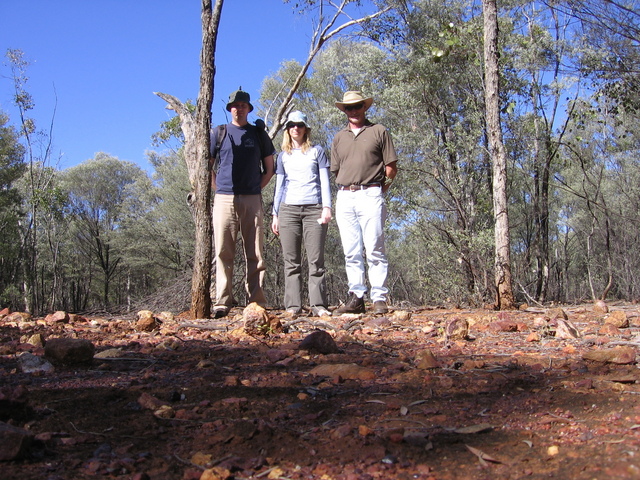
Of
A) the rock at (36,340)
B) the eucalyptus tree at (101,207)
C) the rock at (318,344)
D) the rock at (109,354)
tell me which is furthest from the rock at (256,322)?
the eucalyptus tree at (101,207)

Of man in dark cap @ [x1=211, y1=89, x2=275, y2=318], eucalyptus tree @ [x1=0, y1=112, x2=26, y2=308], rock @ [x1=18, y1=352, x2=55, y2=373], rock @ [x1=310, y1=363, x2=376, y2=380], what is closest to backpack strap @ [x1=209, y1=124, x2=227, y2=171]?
man in dark cap @ [x1=211, y1=89, x2=275, y2=318]

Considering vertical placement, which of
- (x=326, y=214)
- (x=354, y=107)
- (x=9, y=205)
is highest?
(x=9, y=205)

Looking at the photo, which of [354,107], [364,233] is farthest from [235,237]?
[354,107]

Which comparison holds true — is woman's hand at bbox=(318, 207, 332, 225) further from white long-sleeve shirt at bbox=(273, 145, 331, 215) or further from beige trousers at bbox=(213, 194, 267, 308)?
beige trousers at bbox=(213, 194, 267, 308)

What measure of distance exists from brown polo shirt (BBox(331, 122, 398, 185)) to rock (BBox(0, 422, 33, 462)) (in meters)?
3.95

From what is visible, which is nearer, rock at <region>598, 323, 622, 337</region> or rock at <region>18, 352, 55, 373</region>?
rock at <region>18, 352, 55, 373</region>

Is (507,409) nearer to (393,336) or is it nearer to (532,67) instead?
(393,336)

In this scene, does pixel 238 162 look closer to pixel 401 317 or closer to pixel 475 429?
pixel 401 317

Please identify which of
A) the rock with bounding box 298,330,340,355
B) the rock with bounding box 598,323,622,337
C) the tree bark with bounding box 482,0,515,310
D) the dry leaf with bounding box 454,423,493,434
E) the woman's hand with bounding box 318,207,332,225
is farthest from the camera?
the tree bark with bounding box 482,0,515,310

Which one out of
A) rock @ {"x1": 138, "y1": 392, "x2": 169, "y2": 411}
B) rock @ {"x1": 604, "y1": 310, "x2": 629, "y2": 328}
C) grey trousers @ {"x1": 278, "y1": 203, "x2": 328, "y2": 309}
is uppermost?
grey trousers @ {"x1": 278, "y1": 203, "x2": 328, "y2": 309}

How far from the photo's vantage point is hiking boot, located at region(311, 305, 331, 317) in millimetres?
5332

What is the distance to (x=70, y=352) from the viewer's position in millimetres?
3246

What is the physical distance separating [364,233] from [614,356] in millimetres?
2770

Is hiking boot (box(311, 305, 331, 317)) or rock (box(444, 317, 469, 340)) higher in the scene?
hiking boot (box(311, 305, 331, 317))
